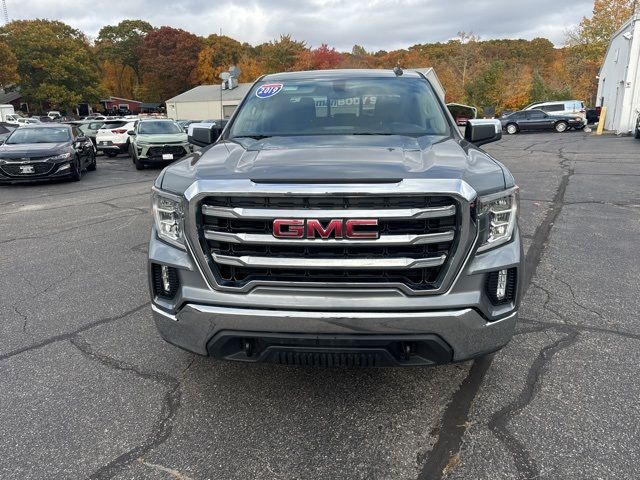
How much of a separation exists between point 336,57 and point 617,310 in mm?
71162

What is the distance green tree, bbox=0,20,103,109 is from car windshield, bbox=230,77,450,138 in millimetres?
66114

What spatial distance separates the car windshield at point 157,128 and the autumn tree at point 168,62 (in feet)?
226

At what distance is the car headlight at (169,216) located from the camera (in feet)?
8.49

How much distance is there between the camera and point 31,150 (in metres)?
12.2

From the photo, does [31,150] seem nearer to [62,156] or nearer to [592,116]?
[62,156]

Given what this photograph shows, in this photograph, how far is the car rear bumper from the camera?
7.72ft

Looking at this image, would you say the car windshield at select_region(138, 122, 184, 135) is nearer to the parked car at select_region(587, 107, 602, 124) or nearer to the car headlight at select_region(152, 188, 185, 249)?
the car headlight at select_region(152, 188, 185, 249)

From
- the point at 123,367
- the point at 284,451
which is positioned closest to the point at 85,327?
the point at 123,367

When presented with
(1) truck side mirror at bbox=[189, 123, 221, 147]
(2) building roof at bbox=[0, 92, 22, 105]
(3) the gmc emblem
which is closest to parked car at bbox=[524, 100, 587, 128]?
(1) truck side mirror at bbox=[189, 123, 221, 147]

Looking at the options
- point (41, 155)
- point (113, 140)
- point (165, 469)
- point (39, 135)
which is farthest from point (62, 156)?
point (165, 469)

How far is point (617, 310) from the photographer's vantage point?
412 centimetres

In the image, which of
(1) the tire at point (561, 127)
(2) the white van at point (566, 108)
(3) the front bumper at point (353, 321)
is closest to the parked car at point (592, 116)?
(2) the white van at point (566, 108)

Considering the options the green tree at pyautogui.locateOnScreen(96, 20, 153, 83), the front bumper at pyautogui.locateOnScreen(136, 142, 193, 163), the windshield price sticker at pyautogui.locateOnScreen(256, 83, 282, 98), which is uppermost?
the green tree at pyautogui.locateOnScreen(96, 20, 153, 83)

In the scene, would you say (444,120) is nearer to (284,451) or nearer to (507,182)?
(507,182)
